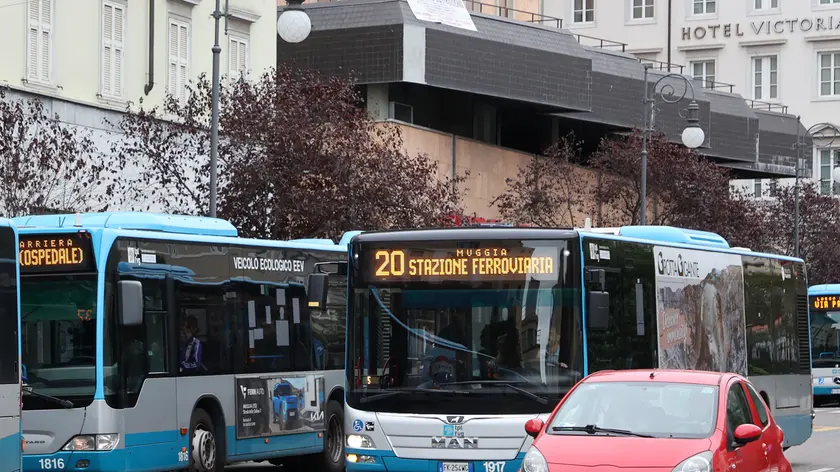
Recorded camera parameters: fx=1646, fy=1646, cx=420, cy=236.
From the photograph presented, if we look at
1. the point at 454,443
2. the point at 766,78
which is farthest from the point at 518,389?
the point at 766,78

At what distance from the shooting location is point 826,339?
43.7 meters

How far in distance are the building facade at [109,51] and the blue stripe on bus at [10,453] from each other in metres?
17.0

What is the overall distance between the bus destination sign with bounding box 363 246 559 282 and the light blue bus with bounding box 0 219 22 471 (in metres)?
3.99

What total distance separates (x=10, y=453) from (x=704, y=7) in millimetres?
75712

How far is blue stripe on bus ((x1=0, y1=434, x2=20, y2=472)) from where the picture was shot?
13.0 meters

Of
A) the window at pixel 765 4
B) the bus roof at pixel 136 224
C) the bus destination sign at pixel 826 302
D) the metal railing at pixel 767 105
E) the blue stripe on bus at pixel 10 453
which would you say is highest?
the window at pixel 765 4

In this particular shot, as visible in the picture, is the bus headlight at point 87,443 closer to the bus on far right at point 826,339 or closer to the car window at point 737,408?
the car window at point 737,408

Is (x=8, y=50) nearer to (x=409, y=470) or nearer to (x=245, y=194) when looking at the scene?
(x=245, y=194)

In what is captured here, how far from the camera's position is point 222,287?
61.3 ft

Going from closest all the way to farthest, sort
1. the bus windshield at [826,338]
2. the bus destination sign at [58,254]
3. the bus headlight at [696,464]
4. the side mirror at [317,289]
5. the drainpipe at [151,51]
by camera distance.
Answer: the bus headlight at [696,464], the bus destination sign at [58,254], the side mirror at [317,289], the drainpipe at [151,51], the bus windshield at [826,338]

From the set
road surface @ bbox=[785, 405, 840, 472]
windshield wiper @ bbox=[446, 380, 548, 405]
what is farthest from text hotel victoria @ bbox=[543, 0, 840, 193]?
windshield wiper @ bbox=[446, 380, 548, 405]

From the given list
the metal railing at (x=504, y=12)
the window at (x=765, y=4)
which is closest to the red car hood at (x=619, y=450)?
the metal railing at (x=504, y=12)

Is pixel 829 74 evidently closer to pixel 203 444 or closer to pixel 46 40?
pixel 46 40

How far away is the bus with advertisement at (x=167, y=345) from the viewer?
16078 millimetres
